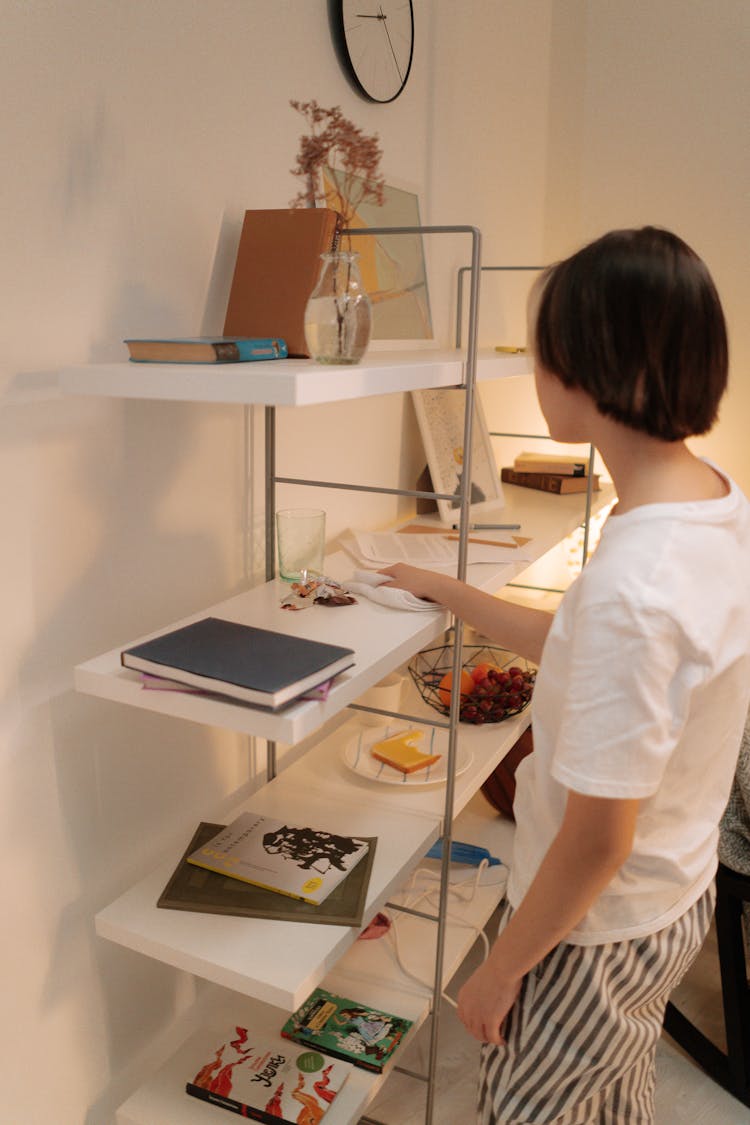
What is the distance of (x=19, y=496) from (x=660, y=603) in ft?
2.40

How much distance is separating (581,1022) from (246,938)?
422 millimetres

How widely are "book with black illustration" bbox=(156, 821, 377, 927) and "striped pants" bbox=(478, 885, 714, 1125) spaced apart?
0.25m

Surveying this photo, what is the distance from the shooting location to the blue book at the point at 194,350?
1067 mm

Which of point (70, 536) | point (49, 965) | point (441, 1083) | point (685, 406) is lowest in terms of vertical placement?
point (441, 1083)

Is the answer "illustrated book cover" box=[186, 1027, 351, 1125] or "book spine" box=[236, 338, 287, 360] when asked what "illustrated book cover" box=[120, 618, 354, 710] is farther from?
"illustrated book cover" box=[186, 1027, 351, 1125]

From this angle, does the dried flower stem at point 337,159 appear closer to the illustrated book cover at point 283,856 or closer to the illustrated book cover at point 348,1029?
the illustrated book cover at point 283,856

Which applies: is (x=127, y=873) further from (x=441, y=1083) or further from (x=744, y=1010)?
→ (x=744, y=1010)

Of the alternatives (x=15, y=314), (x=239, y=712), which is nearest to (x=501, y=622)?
(x=239, y=712)

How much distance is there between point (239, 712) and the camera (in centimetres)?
102

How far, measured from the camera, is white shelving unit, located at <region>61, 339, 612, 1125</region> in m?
1.02

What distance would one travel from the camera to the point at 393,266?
185 cm

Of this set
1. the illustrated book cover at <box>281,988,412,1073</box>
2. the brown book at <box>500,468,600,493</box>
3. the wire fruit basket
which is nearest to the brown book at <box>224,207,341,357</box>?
the wire fruit basket

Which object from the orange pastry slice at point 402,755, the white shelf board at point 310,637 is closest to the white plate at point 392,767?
the orange pastry slice at point 402,755

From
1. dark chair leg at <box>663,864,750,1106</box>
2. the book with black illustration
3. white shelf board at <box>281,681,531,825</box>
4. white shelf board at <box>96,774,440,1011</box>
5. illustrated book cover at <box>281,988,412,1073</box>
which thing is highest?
the book with black illustration
